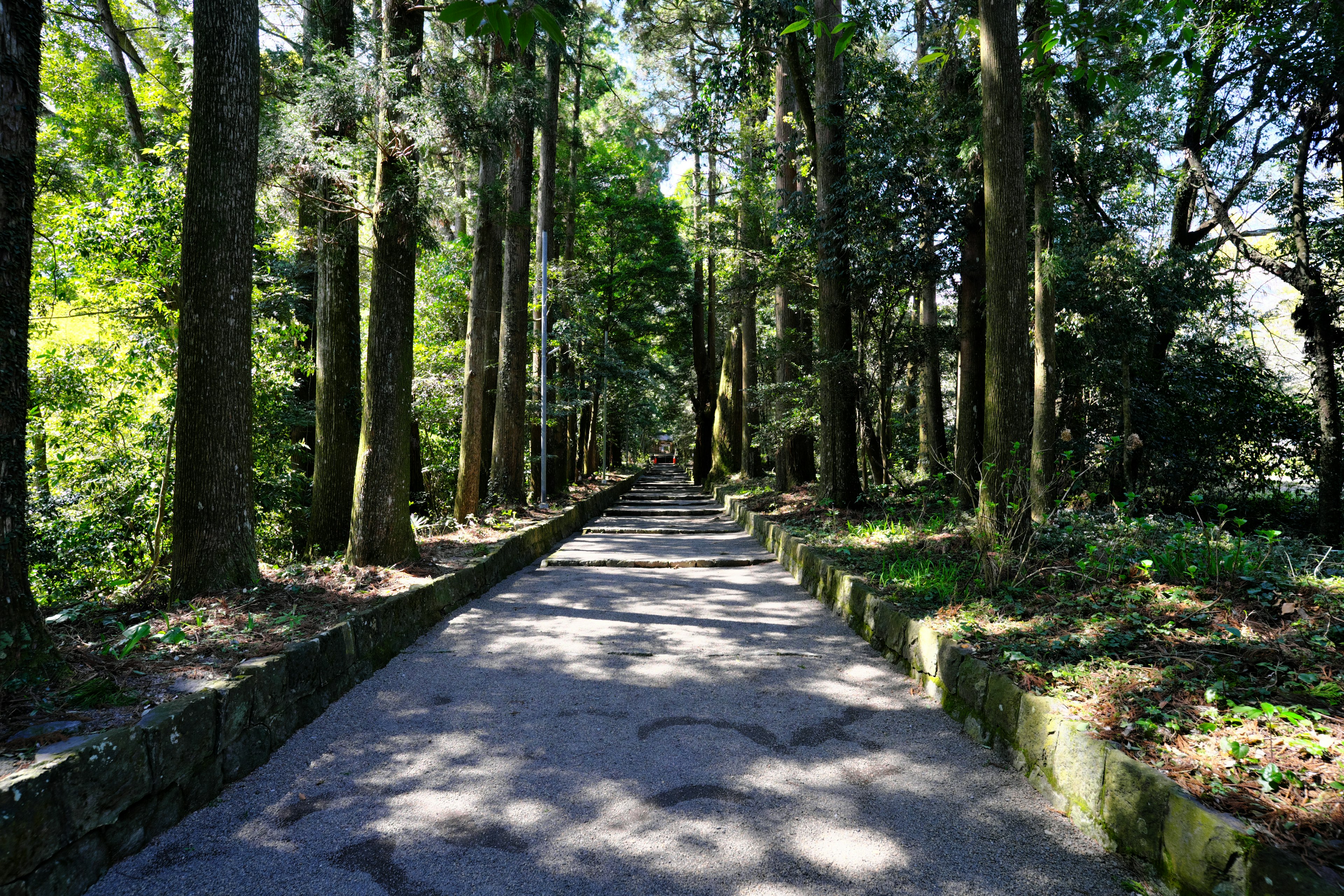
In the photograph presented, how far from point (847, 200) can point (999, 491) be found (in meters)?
5.84

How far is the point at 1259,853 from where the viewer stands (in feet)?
6.73

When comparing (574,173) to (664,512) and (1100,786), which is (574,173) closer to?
(664,512)

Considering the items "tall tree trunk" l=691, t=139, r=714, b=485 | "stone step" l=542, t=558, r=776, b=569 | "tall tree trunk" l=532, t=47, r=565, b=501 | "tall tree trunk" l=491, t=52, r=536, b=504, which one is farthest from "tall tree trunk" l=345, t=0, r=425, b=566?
"tall tree trunk" l=691, t=139, r=714, b=485

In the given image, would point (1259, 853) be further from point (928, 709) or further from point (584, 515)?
point (584, 515)

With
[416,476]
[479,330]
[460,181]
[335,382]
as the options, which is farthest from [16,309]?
[416,476]

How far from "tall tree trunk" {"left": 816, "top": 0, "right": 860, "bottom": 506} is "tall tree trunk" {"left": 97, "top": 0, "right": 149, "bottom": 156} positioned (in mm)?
9797

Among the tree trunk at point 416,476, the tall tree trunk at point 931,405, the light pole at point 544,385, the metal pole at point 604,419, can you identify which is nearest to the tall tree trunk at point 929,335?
the tall tree trunk at point 931,405

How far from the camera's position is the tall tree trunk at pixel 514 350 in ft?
40.8

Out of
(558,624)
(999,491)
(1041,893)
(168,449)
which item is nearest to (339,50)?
(168,449)

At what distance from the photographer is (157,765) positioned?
2762 millimetres

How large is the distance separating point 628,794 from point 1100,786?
190 centimetres

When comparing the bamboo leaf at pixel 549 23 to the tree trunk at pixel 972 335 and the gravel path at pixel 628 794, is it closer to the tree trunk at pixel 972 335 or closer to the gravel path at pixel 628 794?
the gravel path at pixel 628 794

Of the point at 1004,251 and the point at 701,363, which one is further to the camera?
the point at 701,363

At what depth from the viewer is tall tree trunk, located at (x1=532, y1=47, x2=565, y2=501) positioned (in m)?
13.9
